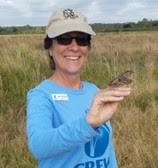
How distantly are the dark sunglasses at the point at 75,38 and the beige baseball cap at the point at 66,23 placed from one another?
4 cm

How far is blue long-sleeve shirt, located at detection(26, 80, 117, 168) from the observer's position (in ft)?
5.66

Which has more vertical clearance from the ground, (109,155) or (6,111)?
(109,155)

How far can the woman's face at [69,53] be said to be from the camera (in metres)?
2.18

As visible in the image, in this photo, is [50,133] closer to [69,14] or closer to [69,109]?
[69,109]

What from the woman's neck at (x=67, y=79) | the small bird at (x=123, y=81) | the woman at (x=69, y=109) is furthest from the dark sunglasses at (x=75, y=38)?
the small bird at (x=123, y=81)

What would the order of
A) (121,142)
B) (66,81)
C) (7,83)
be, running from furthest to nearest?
(7,83) < (121,142) < (66,81)

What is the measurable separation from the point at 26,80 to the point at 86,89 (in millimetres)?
4991

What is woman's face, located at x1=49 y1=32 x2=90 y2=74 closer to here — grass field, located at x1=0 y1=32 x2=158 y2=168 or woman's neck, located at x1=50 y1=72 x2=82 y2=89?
woman's neck, located at x1=50 y1=72 x2=82 y2=89

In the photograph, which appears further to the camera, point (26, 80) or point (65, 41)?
point (26, 80)

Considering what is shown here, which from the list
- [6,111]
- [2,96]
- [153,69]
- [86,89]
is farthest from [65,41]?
[153,69]

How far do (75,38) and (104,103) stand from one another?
22.3 inches

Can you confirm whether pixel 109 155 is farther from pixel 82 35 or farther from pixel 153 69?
pixel 153 69

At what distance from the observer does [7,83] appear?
7105 millimetres

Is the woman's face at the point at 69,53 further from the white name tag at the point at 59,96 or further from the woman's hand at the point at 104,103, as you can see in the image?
the woman's hand at the point at 104,103
